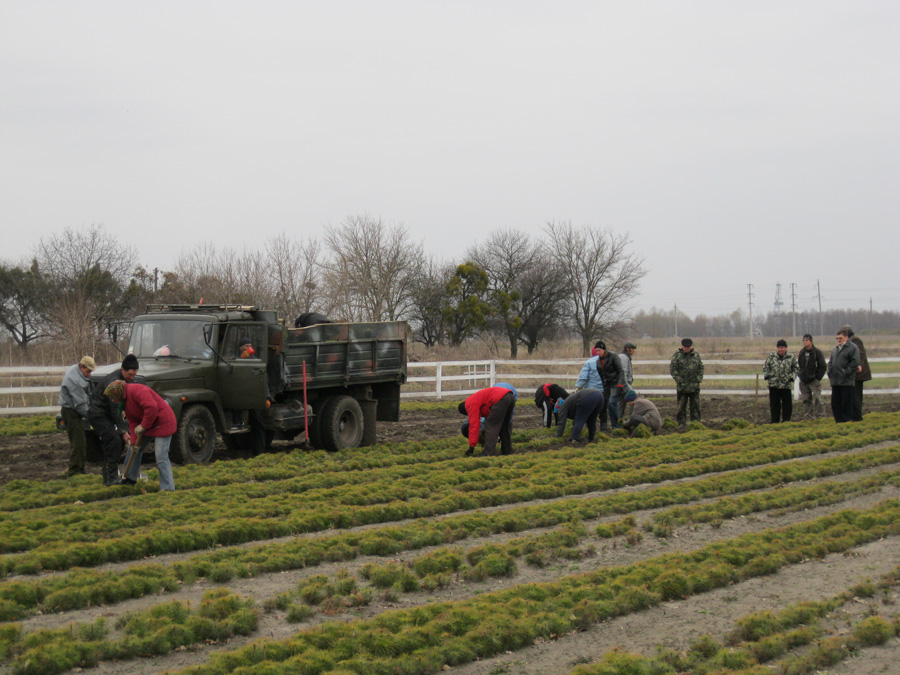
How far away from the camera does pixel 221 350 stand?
541 inches

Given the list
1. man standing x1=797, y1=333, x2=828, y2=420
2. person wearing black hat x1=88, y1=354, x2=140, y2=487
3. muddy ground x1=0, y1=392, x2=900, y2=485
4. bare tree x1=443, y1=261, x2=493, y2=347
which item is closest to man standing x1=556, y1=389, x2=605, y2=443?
muddy ground x1=0, y1=392, x2=900, y2=485

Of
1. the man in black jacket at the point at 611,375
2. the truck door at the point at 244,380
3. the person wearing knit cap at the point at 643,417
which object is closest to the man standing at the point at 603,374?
the man in black jacket at the point at 611,375

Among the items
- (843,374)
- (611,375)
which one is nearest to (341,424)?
(611,375)

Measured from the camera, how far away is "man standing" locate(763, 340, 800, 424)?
56.7ft

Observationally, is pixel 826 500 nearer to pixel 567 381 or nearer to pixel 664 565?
pixel 664 565

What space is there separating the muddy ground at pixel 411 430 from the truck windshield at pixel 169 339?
1718 mm

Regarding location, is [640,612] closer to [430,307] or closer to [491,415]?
[491,415]

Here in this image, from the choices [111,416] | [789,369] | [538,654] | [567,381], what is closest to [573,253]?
[567,381]

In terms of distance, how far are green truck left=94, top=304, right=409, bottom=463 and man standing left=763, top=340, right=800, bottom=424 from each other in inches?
320

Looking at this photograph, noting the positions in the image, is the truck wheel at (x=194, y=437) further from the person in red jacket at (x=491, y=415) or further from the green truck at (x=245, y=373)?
the person in red jacket at (x=491, y=415)

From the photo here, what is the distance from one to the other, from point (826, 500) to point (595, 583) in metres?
4.27

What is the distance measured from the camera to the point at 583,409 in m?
14.6

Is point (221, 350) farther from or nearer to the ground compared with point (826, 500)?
farther from the ground

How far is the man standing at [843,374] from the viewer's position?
52.7 feet
